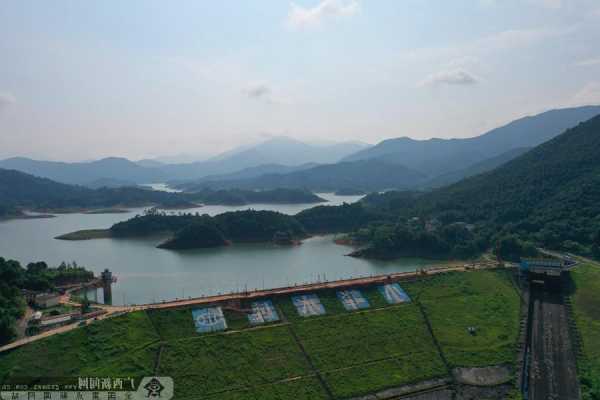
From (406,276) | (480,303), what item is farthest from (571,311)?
(406,276)

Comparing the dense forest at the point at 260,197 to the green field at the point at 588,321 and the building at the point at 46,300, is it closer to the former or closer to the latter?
the building at the point at 46,300

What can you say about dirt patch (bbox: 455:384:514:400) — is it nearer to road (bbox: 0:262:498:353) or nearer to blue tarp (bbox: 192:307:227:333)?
road (bbox: 0:262:498:353)


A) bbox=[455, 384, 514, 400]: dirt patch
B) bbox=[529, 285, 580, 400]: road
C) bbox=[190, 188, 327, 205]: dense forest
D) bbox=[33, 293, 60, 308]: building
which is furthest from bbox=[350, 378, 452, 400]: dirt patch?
bbox=[190, 188, 327, 205]: dense forest

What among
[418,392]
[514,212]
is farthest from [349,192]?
[418,392]

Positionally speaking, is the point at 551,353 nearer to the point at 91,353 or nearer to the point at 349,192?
the point at 91,353

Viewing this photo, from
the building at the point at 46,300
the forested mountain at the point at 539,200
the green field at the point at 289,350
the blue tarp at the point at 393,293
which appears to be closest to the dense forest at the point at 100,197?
the forested mountain at the point at 539,200

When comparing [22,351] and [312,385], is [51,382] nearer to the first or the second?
[22,351]
